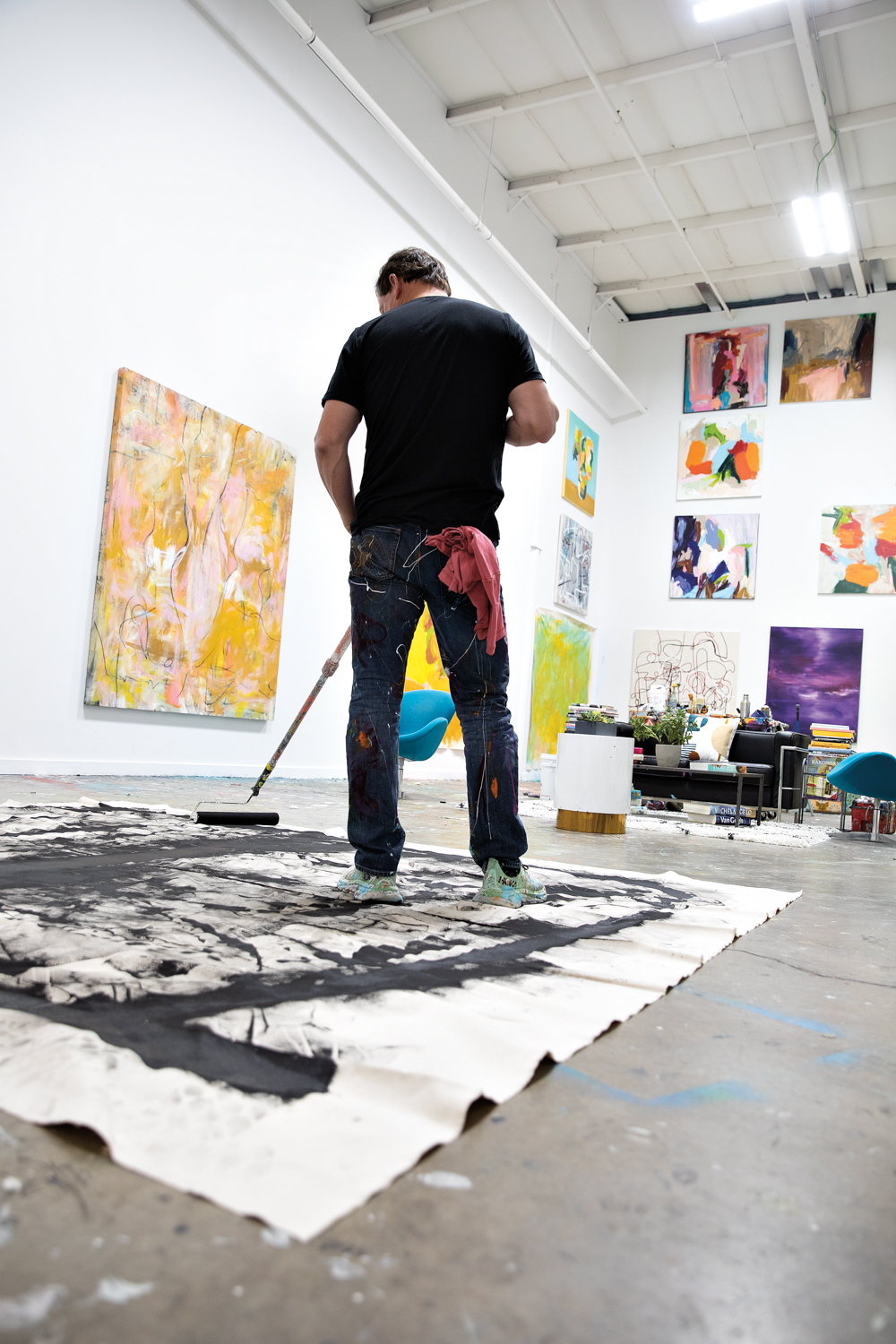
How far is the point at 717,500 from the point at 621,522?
1.25 meters

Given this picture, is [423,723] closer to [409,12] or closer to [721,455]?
[409,12]

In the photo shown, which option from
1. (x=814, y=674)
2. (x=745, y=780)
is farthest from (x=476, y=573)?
(x=814, y=674)

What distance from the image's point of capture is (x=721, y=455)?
11594 mm

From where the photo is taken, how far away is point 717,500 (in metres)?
11.6

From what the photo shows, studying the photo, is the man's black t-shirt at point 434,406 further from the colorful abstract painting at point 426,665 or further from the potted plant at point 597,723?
the colorful abstract painting at point 426,665

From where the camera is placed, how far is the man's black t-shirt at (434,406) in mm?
2074

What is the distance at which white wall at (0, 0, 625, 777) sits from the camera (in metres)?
4.48

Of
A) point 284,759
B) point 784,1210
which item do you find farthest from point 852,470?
point 784,1210

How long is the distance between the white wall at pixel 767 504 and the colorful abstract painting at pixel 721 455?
0.13m

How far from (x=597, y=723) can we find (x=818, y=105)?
6175 mm

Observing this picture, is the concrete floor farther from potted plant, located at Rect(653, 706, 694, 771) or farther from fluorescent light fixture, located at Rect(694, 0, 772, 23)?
fluorescent light fixture, located at Rect(694, 0, 772, 23)

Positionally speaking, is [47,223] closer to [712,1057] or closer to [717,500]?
Result: [712,1057]

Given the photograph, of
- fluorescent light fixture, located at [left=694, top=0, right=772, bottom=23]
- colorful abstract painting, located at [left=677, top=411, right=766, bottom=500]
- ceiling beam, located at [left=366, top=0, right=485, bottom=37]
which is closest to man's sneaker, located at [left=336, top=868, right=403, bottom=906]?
fluorescent light fixture, located at [left=694, top=0, right=772, bottom=23]

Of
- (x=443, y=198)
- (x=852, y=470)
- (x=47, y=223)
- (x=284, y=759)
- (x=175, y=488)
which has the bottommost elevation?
(x=284, y=759)
